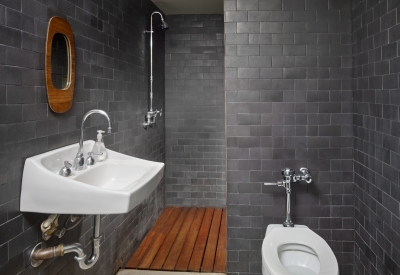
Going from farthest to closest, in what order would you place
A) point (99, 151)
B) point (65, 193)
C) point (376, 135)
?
1. point (376, 135)
2. point (99, 151)
3. point (65, 193)

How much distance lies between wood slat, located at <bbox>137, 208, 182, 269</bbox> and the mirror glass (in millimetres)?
1893

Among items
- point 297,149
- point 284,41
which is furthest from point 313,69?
point 297,149

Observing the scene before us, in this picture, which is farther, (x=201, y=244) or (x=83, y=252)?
(x=201, y=244)

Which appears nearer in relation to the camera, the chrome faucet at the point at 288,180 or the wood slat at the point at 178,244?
the chrome faucet at the point at 288,180

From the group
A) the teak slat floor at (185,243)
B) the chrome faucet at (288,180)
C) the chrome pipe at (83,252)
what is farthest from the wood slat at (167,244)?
the chrome faucet at (288,180)

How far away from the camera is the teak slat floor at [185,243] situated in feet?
11.4

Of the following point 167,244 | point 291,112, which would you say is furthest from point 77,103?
point 167,244

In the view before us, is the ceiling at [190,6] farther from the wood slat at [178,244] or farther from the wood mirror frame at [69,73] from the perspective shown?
the wood slat at [178,244]

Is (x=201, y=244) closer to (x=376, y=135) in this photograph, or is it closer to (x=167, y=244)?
(x=167, y=244)

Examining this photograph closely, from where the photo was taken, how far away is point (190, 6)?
4.63 m

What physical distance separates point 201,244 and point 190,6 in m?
2.79

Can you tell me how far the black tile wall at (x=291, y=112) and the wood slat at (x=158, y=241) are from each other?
98 cm

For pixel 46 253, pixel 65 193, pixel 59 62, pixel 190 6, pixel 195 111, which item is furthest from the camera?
pixel 195 111

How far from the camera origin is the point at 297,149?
313cm
